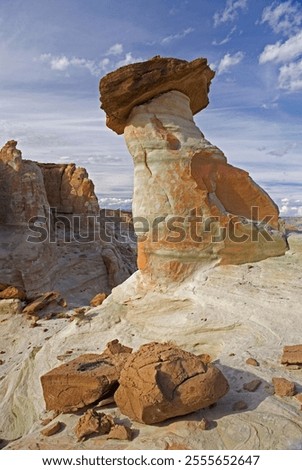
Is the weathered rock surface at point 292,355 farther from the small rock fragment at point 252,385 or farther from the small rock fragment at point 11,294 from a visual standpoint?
the small rock fragment at point 11,294

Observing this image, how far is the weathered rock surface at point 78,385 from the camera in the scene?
14.6ft

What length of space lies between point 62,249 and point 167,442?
18.5 m

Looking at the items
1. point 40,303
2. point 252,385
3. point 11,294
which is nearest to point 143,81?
point 252,385

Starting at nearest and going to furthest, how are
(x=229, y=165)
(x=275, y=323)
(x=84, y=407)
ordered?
(x=84, y=407) < (x=275, y=323) < (x=229, y=165)

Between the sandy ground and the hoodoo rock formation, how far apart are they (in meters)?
0.40

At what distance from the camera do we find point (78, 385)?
14.8 ft

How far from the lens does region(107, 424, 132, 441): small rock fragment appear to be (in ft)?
11.9

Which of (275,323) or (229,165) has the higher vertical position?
(229,165)

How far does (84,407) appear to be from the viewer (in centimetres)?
447

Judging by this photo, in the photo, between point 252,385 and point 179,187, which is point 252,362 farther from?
point 179,187

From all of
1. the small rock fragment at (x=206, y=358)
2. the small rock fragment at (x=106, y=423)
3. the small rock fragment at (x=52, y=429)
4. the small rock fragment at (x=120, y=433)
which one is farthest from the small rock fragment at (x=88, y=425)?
the small rock fragment at (x=206, y=358)

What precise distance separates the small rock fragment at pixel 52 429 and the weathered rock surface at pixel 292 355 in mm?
2726
